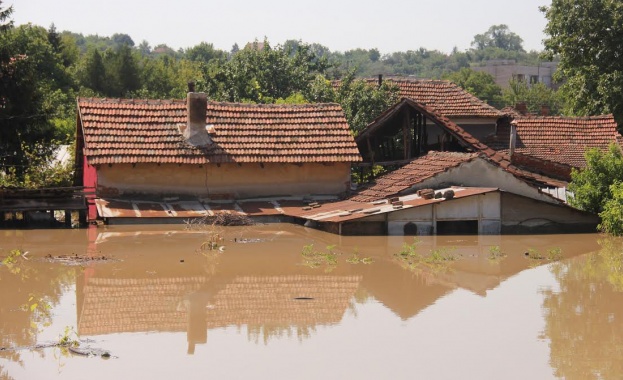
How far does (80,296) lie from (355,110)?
20356mm

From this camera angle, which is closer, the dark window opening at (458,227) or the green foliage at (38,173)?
the dark window opening at (458,227)

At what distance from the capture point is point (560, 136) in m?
33.7

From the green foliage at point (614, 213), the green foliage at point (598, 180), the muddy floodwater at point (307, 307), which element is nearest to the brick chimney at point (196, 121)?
the muddy floodwater at point (307, 307)

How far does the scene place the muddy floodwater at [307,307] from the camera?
11312 millimetres

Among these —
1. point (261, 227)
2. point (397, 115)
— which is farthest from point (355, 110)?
point (261, 227)

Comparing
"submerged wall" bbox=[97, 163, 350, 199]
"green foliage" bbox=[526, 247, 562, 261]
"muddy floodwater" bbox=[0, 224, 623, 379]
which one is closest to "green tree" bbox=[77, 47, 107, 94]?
"submerged wall" bbox=[97, 163, 350, 199]

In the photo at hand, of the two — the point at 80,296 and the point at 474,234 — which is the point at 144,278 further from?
the point at 474,234

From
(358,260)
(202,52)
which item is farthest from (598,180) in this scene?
(202,52)

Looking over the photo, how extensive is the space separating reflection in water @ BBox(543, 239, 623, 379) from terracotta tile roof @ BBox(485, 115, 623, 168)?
43.2ft

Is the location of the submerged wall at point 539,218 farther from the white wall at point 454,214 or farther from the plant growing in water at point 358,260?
the plant growing in water at point 358,260

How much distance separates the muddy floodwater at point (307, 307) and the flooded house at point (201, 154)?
287 cm

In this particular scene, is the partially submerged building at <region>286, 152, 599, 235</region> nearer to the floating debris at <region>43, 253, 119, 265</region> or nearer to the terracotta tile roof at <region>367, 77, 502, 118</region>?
the floating debris at <region>43, 253, 119, 265</region>

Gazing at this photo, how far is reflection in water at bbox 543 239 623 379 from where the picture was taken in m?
11.3

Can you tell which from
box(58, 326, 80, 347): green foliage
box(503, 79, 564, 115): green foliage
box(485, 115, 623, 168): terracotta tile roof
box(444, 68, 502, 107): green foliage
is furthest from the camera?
box(444, 68, 502, 107): green foliage
